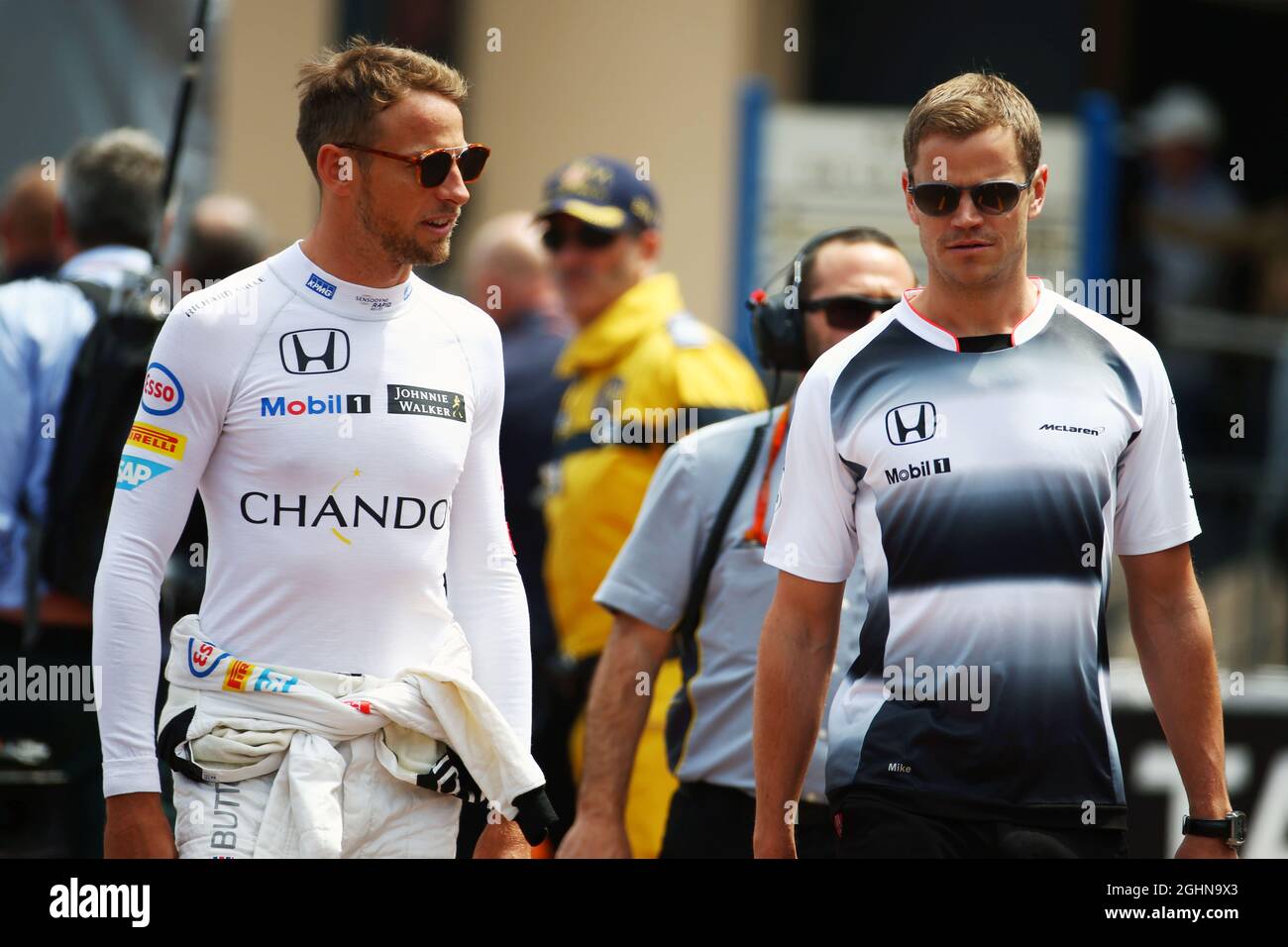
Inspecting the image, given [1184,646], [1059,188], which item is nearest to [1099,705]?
[1184,646]

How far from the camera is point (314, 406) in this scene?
3.56m

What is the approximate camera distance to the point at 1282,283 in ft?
35.2

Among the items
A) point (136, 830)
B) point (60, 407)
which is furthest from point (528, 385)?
point (136, 830)

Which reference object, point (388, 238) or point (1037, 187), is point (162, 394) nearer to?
point (388, 238)

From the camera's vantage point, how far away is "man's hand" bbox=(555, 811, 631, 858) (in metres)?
4.62

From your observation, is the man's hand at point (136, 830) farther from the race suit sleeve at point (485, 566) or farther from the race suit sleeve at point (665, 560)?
the race suit sleeve at point (665, 560)

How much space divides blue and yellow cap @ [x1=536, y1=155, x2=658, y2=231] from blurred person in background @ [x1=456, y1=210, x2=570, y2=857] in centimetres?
55

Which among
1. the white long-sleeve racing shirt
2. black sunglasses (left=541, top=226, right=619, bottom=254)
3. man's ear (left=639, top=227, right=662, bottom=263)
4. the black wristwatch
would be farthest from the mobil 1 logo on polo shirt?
man's ear (left=639, top=227, right=662, bottom=263)

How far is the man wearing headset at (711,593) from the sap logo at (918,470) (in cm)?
91

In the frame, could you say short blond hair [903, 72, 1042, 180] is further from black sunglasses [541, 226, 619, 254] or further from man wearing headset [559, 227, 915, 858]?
black sunglasses [541, 226, 619, 254]

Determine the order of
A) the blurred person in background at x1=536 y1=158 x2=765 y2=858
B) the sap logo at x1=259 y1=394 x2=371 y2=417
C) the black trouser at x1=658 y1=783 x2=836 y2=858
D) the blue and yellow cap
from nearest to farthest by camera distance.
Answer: the sap logo at x1=259 y1=394 x2=371 y2=417
the black trouser at x1=658 y1=783 x2=836 y2=858
the blurred person in background at x1=536 y1=158 x2=765 y2=858
the blue and yellow cap

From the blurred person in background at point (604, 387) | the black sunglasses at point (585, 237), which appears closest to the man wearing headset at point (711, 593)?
the blurred person in background at point (604, 387)

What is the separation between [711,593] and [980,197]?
1.38 m

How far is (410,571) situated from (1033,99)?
31.1ft
